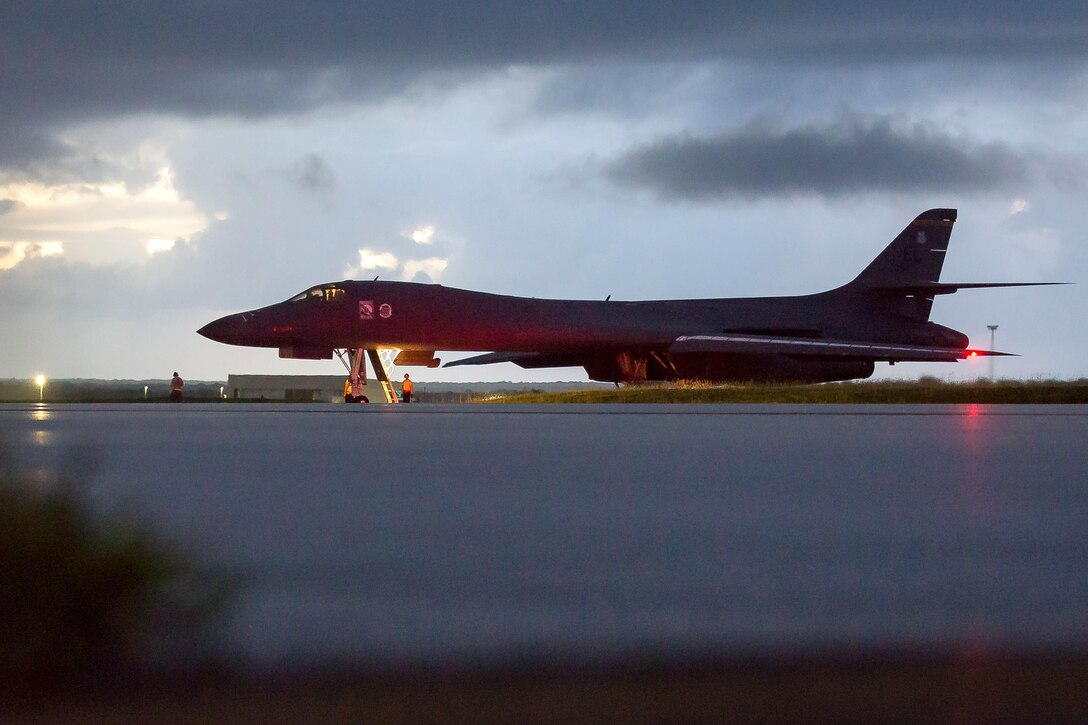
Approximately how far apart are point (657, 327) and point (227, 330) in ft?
34.2

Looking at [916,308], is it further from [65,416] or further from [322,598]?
[322,598]

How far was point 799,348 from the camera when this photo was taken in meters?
29.2

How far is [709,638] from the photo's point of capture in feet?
9.07

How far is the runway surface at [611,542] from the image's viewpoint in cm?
283

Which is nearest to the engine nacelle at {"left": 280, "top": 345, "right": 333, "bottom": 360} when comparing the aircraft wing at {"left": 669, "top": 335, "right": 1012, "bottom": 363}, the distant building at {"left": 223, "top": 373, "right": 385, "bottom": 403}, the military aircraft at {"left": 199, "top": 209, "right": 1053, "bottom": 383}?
the military aircraft at {"left": 199, "top": 209, "right": 1053, "bottom": 383}

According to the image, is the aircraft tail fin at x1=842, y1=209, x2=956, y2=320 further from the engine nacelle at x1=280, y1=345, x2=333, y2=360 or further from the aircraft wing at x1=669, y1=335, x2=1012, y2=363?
the engine nacelle at x1=280, y1=345, x2=333, y2=360

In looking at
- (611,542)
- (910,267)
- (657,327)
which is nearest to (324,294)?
(657,327)

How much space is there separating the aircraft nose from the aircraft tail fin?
16.2 metres

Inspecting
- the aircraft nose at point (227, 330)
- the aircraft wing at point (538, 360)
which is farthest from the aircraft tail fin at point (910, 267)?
the aircraft nose at point (227, 330)

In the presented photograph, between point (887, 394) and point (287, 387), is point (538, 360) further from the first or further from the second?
point (887, 394)

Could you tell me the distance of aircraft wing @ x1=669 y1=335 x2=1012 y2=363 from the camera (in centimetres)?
2925

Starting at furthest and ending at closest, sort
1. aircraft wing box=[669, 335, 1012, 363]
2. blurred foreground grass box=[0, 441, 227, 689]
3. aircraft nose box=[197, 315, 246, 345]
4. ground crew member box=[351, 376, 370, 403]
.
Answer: aircraft wing box=[669, 335, 1012, 363], aircraft nose box=[197, 315, 246, 345], ground crew member box=[351, 376, 370, 403], blurred foreground grass box=[0, 441, 227, 689]

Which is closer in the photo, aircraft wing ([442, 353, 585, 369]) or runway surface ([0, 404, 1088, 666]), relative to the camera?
runway surface ([0, 404, 1088, 666])

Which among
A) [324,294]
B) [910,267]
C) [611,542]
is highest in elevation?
[910,267]
